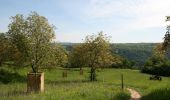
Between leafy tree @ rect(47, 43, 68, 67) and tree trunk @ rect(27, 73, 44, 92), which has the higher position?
leafy tree @ rect(47, 43, 68, 67)

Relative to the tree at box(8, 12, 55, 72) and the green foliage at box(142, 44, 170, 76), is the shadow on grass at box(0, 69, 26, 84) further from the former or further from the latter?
the green foliage at box(142, 44, 170, 76)

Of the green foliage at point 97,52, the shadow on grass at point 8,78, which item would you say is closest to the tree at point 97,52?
the green foliage at point 97,52

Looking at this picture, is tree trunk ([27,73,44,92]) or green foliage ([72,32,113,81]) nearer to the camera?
tree trunk ([27,73,44,92])

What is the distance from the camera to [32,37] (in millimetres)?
51469

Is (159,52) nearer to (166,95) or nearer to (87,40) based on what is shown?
(166,95)

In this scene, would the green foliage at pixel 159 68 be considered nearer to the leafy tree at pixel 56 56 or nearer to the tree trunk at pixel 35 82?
the leafy tree at pixel 56 56

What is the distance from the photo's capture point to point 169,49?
29.2 m

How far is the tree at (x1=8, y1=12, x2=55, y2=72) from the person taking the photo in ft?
168

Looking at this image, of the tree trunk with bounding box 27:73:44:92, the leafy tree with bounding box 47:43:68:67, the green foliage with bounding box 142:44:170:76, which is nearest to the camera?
the tree trunk with bounding box 27:73:44:92

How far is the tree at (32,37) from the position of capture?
51.2 m

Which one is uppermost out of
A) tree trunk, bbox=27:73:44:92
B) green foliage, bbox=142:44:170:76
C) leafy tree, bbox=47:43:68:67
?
leafy tree, bbox=47:43:68:67

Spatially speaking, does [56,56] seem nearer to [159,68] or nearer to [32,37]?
[32,37]

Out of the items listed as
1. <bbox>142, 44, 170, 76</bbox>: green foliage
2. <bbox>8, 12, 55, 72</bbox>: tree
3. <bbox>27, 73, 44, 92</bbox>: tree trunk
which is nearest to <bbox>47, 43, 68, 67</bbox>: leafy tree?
<bbox>8, 12, 55, 72</bbox>: tree

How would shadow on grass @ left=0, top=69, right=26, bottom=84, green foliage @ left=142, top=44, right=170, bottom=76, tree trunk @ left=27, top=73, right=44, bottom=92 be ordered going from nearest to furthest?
tree trunk @ left=27, top=73, right=44, bottom=92, shadow on grass @ left=0, top=69, right=26, bottom=84, green foliage @ left=142, top=44, right=170, bottom=76
